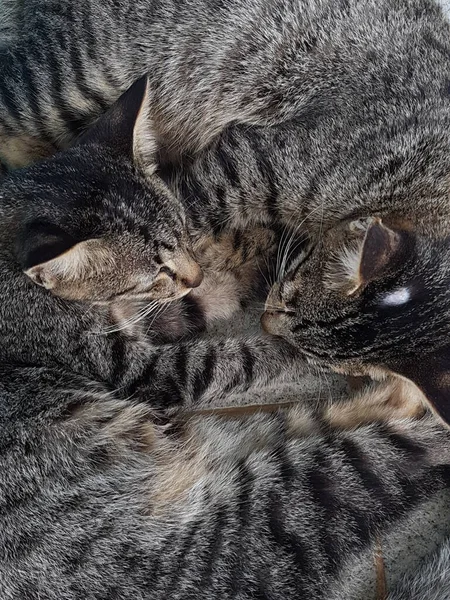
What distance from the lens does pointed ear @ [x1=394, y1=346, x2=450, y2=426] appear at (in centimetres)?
206

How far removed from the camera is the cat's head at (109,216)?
7.23ft

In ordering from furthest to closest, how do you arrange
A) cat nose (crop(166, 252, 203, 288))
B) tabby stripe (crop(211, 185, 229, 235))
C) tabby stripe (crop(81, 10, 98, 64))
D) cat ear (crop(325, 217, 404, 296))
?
tabby stripe (crop(81, 10, 98, 64)) < tabby stripe (crop(211, 185, 229, 235)) < cat nose (crop(166, 252, 203, 288)) < cat ear (crop(325, 217, 404, 296))

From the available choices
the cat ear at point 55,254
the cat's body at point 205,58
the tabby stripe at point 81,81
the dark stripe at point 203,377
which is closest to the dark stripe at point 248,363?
the dark stripe at point 203,377

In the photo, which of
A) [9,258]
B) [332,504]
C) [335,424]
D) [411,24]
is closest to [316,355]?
[335,424]

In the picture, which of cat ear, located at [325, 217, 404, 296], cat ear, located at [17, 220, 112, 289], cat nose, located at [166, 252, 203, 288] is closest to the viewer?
cat ear, located at [325, 217, 404, 296]

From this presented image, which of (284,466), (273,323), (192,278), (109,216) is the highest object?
(109,216)

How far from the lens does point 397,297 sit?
2066mm

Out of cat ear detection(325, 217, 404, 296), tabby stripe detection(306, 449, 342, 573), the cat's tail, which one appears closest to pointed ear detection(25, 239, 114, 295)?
cat ear detection(325, 217, 404, 296)

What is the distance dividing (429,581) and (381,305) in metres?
1.04

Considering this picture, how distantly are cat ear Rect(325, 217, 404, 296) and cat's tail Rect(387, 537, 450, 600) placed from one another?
108 cm

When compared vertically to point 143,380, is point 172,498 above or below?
below

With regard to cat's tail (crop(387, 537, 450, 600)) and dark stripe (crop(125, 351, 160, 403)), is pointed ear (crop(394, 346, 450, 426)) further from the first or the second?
dark stripe (crop(125, 351, 160, 403))

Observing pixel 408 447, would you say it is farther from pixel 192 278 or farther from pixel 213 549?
pixel 192 278

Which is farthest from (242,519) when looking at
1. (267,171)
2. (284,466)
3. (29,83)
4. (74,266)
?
(29,83)
